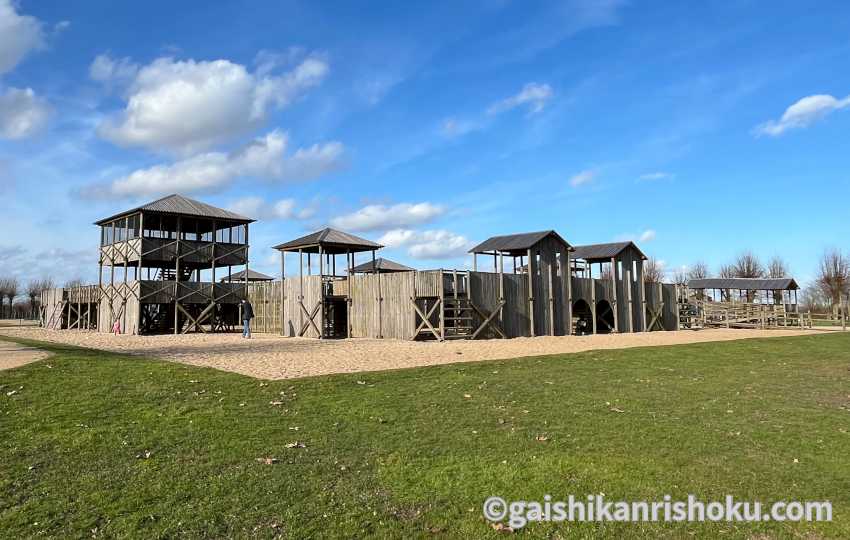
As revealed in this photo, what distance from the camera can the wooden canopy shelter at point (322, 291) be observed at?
2919cm

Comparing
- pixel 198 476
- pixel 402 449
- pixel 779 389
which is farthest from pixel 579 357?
pixel 198 476

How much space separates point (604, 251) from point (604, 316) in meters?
4.01

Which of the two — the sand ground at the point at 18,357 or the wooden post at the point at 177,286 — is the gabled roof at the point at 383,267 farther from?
the sand ground at the point at 18,357

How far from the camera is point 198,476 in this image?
19.3 ft

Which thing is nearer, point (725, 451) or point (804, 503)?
point (804, 503)

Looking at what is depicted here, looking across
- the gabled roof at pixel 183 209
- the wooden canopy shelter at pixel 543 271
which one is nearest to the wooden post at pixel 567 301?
the wooden canopy shelter at pixel 543 271

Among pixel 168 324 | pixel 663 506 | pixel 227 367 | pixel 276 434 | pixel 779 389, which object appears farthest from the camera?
pixel 168 324

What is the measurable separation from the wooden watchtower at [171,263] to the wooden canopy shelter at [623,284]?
20943 millimetres

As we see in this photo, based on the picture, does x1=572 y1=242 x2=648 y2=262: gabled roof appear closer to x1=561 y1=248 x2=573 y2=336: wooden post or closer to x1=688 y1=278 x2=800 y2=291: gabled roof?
x1=561 y1=248 x2=573 y2=336: wooden post

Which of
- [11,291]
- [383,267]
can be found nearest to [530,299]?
[383,267]

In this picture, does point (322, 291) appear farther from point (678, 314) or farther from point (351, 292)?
point (678, 314)

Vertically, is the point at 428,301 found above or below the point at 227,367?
above

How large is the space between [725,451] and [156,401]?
8.07 metres

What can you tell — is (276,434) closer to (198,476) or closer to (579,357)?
(198,476)
